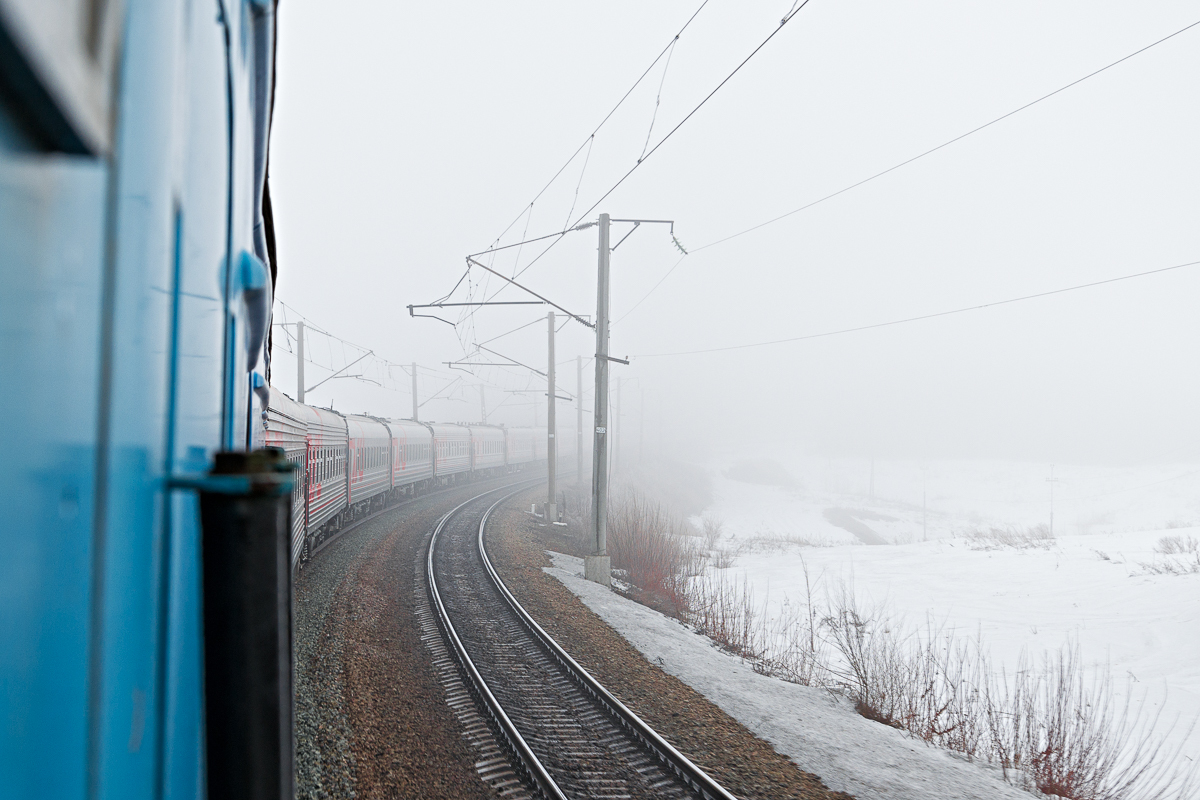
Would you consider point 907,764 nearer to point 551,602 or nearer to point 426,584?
point 551,602

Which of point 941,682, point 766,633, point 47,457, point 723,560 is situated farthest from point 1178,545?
point 47,457

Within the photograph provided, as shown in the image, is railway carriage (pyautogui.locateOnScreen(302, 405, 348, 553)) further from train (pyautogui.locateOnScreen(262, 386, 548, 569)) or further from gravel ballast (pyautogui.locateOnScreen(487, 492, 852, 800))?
gravel ballast (pyautogui.locateOnScreen(487, 492, 852, 800))

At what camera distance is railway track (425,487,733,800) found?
517 cm

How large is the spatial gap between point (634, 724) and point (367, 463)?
14.3 m

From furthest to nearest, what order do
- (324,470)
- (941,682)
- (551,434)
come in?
1. (551,434)
2. (324,470)
3. (941,682)

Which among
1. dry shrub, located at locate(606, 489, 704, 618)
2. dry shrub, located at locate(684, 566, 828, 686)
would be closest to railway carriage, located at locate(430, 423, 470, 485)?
dry shrub, located at locate(606, 489, 704, 618)

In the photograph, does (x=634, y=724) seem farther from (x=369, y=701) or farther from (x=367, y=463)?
(x=367, y=463)

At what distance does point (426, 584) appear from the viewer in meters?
11.1

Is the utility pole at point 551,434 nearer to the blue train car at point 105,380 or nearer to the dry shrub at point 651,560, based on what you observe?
the dry shrub at point 651,560

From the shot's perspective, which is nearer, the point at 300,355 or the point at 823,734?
the point at 823,734

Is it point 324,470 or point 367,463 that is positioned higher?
point 324,470

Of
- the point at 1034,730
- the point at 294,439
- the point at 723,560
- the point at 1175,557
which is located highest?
the point at 294,439

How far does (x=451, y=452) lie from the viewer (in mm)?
30375

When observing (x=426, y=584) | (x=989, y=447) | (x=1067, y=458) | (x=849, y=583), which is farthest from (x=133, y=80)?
(x=989, y=447)
